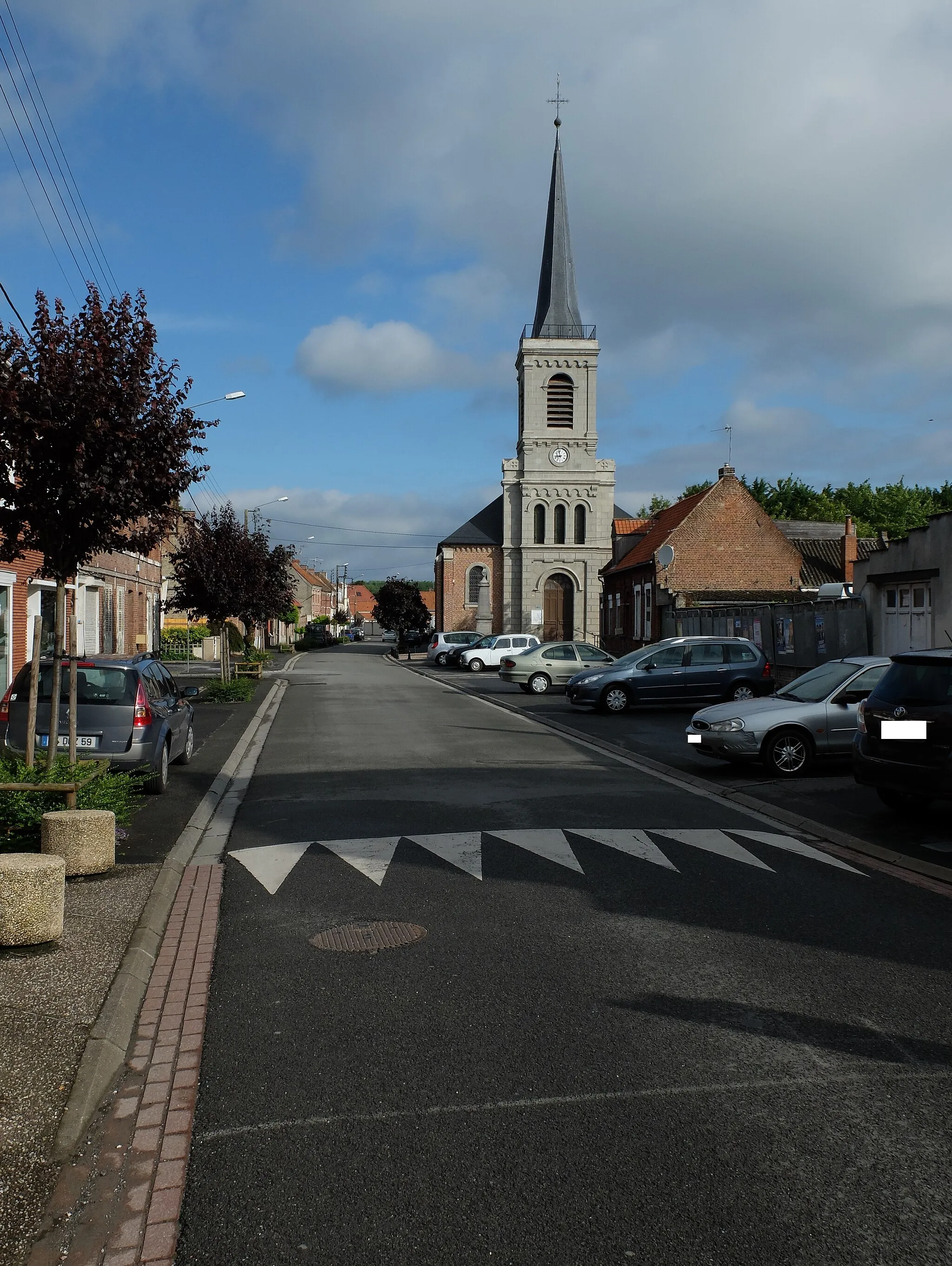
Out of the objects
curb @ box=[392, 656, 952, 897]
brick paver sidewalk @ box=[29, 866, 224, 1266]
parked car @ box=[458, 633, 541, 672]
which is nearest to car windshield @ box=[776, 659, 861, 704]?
curb @ box=[392, 656, 952, 897]

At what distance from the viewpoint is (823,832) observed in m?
9.40

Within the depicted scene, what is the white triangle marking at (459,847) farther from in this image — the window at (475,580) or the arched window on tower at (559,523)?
the window at (475,580)

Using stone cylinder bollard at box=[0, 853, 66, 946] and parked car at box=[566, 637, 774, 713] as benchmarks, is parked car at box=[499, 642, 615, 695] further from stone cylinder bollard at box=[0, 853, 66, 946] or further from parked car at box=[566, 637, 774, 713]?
stone cylinder bollard at box=[0, 853, 66, 946]

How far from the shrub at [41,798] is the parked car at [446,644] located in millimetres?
38684

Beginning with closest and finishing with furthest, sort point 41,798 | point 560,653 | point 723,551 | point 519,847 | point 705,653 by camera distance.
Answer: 1. point 41,798
2. point 519,847
3. point 705,653
4. point 560,653
5. point 723,551

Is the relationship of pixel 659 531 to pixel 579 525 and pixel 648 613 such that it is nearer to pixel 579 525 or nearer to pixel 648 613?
pixel 648 613

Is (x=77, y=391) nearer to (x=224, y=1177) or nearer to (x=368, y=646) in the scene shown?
(x=224, y=1177)

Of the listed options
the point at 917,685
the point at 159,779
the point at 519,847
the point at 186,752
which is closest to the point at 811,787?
the point at 917,685

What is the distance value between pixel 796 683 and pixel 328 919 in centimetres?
896

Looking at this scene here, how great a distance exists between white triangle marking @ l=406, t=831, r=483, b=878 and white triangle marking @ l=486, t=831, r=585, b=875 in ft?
0.75

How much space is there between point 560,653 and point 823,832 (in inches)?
839

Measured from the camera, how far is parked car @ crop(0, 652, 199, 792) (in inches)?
424

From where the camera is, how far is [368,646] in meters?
86.6

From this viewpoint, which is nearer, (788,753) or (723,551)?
(788,753)
